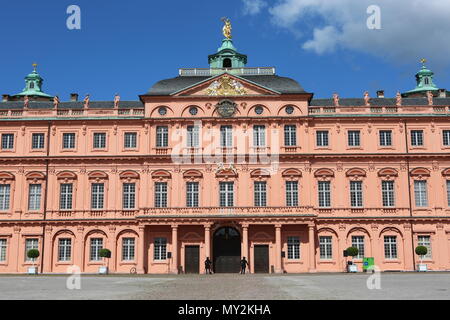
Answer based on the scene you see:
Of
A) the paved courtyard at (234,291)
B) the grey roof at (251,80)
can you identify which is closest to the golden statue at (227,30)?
the grey roof at (251,80)

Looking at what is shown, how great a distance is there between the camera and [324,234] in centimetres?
5409

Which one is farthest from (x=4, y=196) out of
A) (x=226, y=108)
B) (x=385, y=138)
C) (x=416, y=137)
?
(x=416, y=137)

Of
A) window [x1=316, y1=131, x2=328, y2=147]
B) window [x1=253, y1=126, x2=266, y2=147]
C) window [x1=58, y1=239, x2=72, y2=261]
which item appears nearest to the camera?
window [x1=58, y1=239, x2=72, y2=261]

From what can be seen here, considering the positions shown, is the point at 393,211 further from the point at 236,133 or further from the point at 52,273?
the point at 52,273

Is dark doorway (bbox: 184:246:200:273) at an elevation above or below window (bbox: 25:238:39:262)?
below

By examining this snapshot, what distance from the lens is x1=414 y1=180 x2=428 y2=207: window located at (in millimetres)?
54750

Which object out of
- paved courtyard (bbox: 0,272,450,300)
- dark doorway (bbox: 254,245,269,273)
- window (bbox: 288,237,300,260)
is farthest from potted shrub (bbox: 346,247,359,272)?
paved courtyard (bbox: 0,272,450,300)

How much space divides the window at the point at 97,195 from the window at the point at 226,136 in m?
12.0

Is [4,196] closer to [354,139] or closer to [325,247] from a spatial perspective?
[325,247]

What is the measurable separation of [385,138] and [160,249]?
2339 centimetres

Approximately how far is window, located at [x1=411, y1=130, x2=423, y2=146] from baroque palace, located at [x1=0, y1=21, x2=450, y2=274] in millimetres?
131

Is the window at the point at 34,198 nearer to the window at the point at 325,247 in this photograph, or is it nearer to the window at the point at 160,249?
the window at the point at 160,249

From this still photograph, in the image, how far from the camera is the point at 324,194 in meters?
54.9

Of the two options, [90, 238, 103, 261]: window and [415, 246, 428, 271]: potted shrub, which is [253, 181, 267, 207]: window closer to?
[415, 246, 428, 271]: potted shrub
